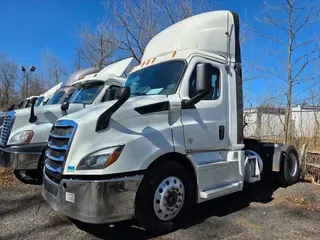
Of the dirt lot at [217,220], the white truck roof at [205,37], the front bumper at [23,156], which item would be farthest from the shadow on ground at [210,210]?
the white truck roof at [205,37]

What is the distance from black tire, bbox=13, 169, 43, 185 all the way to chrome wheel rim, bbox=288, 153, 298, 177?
604 centimetres

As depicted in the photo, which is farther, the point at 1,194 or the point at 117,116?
the point at 1,194

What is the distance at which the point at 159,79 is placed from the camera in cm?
496

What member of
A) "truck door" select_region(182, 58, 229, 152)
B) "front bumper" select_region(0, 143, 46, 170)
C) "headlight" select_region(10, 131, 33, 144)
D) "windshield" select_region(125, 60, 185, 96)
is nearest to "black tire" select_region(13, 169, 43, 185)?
"front bumper" select_region(0, 143, 46, 170)

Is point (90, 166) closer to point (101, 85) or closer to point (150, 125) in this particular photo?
point (150, 125)

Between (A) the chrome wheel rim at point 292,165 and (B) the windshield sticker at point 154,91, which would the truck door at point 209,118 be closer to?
(B) the windshield sticker at point 154,91

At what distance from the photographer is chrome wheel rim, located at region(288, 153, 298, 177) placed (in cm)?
733

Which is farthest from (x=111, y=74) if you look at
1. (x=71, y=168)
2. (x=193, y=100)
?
(x=71, y=168)

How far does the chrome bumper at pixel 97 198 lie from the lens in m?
3.64

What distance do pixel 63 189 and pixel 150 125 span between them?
139 centimetres

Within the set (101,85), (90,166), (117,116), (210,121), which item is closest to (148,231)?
(90,166)

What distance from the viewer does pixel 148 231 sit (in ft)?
13.8

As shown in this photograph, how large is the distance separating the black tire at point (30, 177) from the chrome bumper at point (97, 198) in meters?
3.85

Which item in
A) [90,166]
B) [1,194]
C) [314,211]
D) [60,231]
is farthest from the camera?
[1,194]
